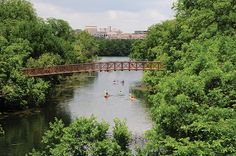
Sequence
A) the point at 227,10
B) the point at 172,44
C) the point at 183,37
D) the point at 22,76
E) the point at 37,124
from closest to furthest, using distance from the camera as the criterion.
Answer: the point at 227,10 < the point at 183,37 < the point at 172,44 < the point at 37,124 < the point at 22,76

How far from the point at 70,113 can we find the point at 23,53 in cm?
955

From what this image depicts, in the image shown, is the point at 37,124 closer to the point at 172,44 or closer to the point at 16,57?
the point at 16,57

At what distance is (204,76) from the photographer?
23.1 meters

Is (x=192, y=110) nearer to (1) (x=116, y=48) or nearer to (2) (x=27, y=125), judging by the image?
(2) (x=27, y=125)

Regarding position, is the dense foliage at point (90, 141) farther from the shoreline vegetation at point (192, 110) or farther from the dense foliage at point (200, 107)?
the dense foliage at point (200, 107)

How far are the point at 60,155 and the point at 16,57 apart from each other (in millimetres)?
32619

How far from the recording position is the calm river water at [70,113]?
40647mm

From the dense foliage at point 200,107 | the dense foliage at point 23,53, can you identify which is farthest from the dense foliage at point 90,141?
the dense foliage at point 23,53

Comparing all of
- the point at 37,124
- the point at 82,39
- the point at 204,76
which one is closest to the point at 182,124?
the point at 204,76

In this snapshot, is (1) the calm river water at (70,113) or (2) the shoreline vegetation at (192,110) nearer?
(2) the shoreline vegetation at (192,110)

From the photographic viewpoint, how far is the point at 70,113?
53.9m

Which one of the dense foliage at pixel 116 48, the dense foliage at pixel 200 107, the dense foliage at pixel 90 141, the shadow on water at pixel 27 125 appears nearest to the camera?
the dense foliage at pixel 200 107

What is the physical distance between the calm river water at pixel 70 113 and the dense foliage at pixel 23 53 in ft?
6.83

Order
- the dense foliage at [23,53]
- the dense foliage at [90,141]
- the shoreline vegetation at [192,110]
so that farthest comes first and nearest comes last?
the dense foliage at [23,53], the dense foliage at [90,141], the shoreline vegetation at [192,110]
